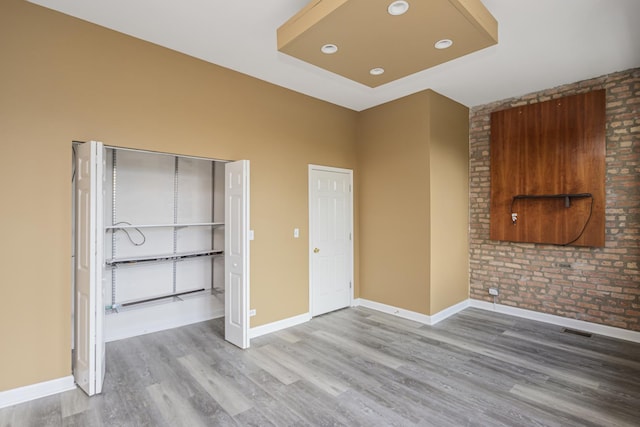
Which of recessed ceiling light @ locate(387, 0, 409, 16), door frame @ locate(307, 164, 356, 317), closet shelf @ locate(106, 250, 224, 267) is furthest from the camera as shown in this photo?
door frame @ locate(307, 164, 356, 317)

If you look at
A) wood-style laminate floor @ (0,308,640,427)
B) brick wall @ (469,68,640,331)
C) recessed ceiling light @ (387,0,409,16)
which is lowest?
wood-style laminate floor @ (0,308,640,427)

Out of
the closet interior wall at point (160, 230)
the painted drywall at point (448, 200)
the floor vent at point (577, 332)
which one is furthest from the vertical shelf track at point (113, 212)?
the floor vent at point (577, 332)

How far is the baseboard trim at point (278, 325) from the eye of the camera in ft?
13.1

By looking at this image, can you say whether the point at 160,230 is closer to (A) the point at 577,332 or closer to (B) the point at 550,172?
(B) the point at 550,172

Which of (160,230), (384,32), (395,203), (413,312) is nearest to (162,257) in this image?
(160,230)

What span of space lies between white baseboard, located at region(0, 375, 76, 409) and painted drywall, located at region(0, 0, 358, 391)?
0.05m

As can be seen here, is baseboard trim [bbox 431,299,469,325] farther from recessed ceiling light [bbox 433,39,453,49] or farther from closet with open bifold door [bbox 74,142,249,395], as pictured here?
recessed ceiling light [bbox 433,39,453,49]

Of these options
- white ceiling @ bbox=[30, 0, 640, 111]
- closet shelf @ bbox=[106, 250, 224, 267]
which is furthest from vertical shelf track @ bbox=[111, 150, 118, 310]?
white ceiling @ bbox=[30, 0, 640, 111]

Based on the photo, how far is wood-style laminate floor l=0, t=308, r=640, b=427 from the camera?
2428 mm

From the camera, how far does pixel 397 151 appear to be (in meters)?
4.79

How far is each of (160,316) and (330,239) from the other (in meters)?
2.57

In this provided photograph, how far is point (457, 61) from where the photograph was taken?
11.8ft

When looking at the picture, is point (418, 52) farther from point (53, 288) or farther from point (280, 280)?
point (53, 288)

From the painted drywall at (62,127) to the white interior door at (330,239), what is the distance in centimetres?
92
